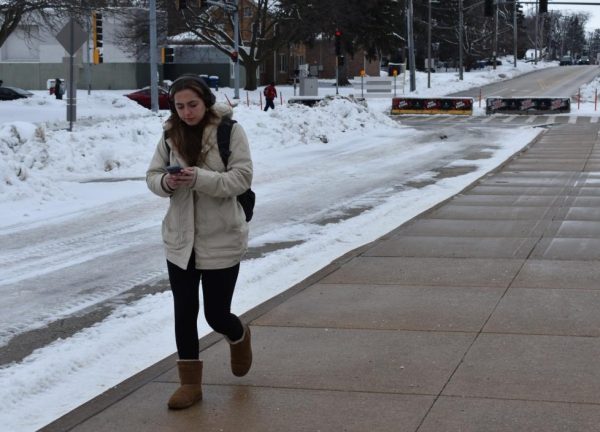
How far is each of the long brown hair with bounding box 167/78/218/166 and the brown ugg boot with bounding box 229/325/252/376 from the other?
1.12 m

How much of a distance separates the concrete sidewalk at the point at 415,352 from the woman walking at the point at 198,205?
44 cm

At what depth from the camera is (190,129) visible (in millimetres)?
5156

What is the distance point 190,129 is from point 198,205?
40cm

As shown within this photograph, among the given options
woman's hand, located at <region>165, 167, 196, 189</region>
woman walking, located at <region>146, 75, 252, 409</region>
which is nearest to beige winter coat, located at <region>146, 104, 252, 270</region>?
woman walking, located at <region>146, 75, 252, 409</region>

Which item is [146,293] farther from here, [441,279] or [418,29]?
[418,29]

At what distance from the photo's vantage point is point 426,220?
12.5 meters

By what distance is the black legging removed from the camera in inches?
205

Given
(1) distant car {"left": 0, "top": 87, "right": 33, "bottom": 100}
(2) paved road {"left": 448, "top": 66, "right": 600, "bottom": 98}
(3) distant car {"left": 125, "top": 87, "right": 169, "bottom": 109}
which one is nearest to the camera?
(3) distant car {"left": 125, "top": 87, "right": 169, "bottom": 109}

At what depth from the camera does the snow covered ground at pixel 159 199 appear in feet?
20.8

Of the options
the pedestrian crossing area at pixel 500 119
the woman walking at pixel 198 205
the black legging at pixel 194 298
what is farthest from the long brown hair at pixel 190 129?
the pedestrian crossing area at pixel 500 119

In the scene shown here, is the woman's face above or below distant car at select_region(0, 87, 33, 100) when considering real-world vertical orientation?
below

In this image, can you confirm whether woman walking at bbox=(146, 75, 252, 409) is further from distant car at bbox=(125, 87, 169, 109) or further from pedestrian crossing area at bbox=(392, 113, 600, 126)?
distant car at bbox=(125, 87, 169, 109)

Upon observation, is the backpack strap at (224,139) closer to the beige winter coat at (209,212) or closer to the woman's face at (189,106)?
the beige winter coat at (209,212)

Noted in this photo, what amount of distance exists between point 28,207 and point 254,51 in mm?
55179
